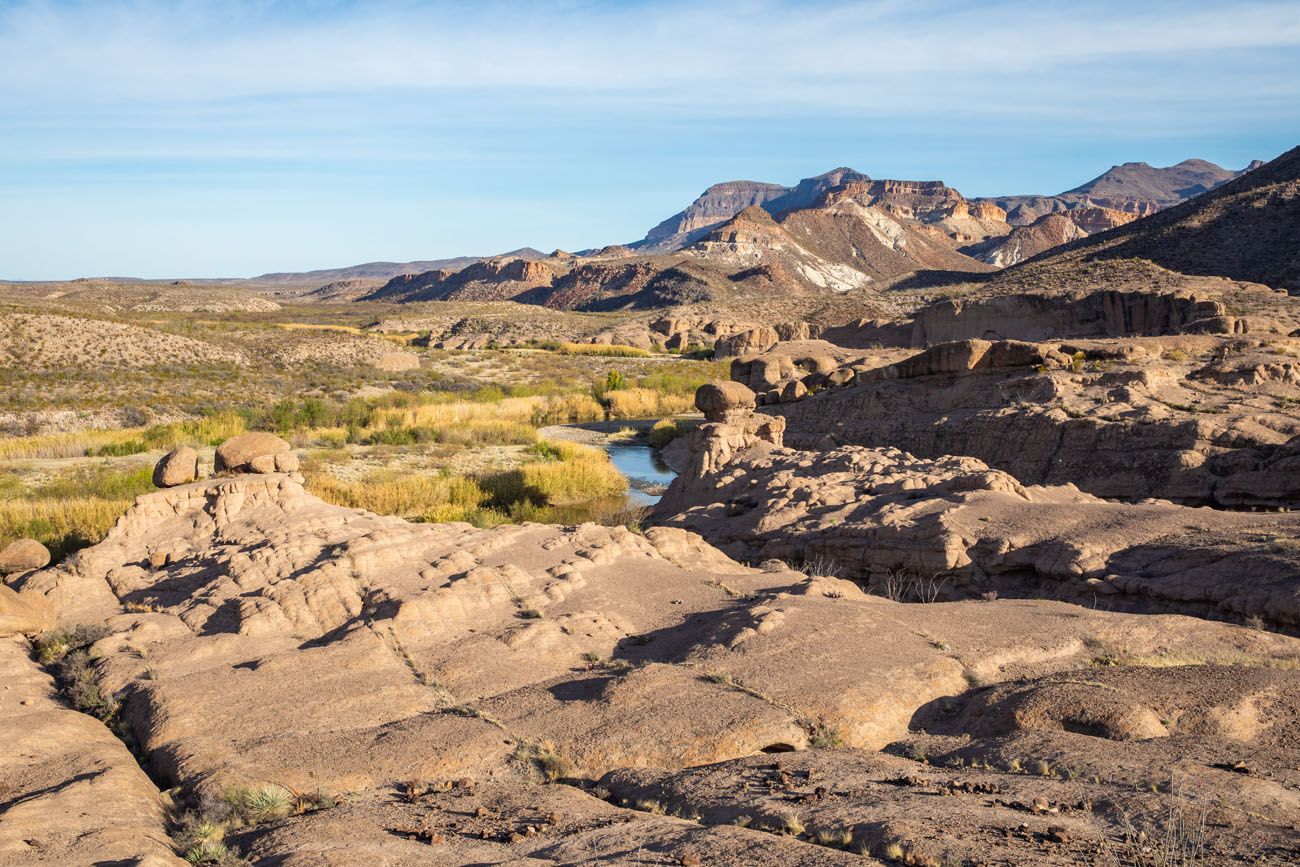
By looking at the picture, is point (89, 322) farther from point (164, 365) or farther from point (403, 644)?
point (403, 644)

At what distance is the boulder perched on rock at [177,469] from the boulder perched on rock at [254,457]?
0.71m

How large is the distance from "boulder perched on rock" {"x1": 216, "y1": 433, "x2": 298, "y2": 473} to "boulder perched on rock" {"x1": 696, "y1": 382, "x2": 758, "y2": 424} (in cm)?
1182

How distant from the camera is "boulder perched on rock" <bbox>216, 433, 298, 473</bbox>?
54.2ft

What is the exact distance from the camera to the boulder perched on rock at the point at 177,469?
51.8ft

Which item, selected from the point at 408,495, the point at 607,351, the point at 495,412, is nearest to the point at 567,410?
the point at 495,412

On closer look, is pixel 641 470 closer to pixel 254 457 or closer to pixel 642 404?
pixel 642 404

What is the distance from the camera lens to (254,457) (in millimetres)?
16641

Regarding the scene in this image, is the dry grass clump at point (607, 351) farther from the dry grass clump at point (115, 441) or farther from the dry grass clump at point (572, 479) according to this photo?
the dry grass clump at point (572, 479)

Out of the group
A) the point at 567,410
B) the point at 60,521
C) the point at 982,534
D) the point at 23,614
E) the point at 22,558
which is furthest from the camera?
the point at 567,410

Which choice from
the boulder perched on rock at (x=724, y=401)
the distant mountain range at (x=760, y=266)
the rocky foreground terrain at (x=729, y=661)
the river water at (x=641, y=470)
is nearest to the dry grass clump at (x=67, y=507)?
the rocky foreground terrain at (x=729, y=661)

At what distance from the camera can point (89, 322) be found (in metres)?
46.7

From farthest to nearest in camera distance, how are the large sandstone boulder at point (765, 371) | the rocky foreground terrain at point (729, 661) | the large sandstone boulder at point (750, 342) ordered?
the large sandstone boulder at point (750, 342) < the large sandstone boulder at point (765, 371) < the rocky foreground terrain at point (729, 661)

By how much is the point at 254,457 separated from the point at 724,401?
1269cm

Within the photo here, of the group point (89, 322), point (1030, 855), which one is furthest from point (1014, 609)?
point (89, 322)
